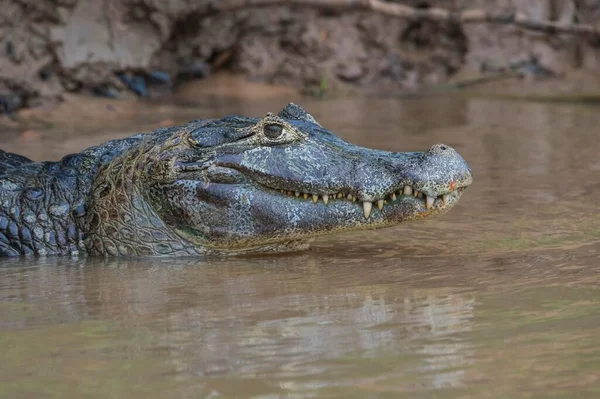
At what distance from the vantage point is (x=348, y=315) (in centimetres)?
347

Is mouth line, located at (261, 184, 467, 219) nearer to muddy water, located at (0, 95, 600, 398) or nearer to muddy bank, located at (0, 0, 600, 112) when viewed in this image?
muddy water, located at (0, 95, 600, 398)

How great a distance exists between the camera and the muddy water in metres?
2.76

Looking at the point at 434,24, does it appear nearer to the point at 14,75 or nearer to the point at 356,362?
the point at 14,75

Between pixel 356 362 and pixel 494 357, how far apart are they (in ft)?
1.27

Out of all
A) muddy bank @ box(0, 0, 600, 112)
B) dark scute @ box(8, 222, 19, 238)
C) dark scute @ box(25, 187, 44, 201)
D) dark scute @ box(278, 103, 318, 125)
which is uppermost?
muddy bank @ box(0, 0, 600, 112)

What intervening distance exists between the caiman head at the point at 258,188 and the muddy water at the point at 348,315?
148mm

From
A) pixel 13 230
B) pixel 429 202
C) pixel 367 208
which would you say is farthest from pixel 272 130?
pixel 13 230

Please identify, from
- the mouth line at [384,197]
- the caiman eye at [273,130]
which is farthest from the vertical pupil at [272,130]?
the mouth line at [384,197]

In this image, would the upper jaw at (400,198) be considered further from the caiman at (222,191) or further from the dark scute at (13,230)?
the dark scute at (13,230)

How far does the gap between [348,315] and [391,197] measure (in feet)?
3.52

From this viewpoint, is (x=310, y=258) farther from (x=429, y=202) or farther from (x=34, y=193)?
(x=34, y=193)

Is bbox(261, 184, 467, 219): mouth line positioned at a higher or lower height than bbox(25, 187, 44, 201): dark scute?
lower

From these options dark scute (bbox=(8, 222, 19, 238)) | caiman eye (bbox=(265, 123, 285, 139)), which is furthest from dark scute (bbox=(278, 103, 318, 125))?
dark scute (bbox=(8, 222, 19, 238))

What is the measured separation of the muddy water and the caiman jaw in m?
0.25
